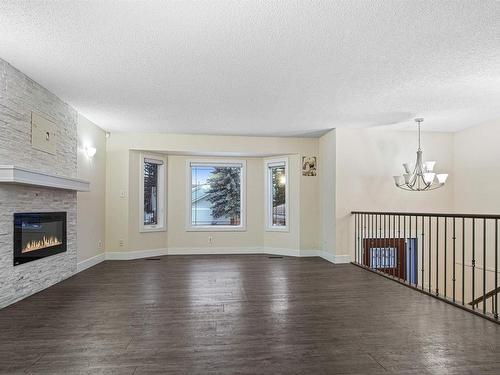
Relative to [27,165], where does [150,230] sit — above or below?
below

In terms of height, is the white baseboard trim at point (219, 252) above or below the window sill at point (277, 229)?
below

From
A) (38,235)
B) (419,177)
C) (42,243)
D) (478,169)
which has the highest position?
(478,169)

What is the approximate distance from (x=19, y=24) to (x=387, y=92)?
381 cm

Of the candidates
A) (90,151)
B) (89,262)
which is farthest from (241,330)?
(90,151)

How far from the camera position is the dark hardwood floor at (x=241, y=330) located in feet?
7.19

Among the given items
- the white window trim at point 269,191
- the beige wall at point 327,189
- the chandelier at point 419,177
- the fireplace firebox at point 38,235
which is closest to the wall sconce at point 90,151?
the fireplace firebox at point 38,235

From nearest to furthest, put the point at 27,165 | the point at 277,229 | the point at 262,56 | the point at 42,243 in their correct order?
the point at 262,56, the point at 27,165, the point at 42,243, the point at 277,229

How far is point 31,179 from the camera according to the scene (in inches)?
129

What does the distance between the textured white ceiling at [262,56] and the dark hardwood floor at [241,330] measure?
2.46 m

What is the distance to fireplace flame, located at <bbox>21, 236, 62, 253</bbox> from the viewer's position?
374 cm

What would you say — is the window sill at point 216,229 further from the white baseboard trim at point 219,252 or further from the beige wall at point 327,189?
the beige wall at point 327,189

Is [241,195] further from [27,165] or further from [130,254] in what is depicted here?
[27,165]

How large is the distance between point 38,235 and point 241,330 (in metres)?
2.80

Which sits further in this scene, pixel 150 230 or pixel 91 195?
pixel 150 230
